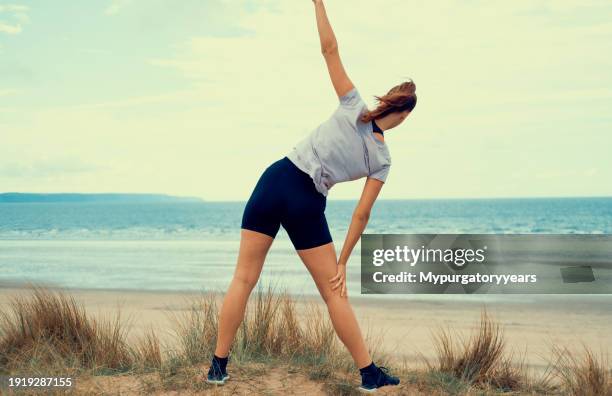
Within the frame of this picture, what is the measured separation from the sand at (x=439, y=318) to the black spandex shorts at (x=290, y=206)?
103 inches

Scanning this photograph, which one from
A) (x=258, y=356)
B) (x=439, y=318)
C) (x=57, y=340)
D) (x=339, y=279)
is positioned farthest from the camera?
(x=439, y=318)

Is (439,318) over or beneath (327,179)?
beneath

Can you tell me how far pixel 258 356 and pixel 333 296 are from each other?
1.06 meters

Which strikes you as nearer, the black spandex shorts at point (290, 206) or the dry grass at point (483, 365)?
the black spandex shorts at point (290, 206)

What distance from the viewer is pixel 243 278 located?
3467mm

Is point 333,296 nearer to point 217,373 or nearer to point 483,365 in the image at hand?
point 217,373

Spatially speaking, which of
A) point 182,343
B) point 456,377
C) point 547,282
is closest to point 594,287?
point 547,282

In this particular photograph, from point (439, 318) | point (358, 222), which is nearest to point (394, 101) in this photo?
point (358, 222)

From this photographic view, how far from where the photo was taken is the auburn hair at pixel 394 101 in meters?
3.30

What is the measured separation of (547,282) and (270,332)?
9554 mm

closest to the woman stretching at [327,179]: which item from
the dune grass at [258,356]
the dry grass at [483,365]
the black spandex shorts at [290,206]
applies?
the black spandex shorts at [290,206]

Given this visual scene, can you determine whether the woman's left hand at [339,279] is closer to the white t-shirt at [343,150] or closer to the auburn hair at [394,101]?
the white t-shirt at [343,150]

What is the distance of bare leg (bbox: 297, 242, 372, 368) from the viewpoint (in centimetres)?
338

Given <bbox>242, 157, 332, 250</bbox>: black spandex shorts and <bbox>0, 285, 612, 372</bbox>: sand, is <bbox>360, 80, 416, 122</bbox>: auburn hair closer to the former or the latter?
<bbox>242, 157, 332, 250</bbox>: black spandex shorts
